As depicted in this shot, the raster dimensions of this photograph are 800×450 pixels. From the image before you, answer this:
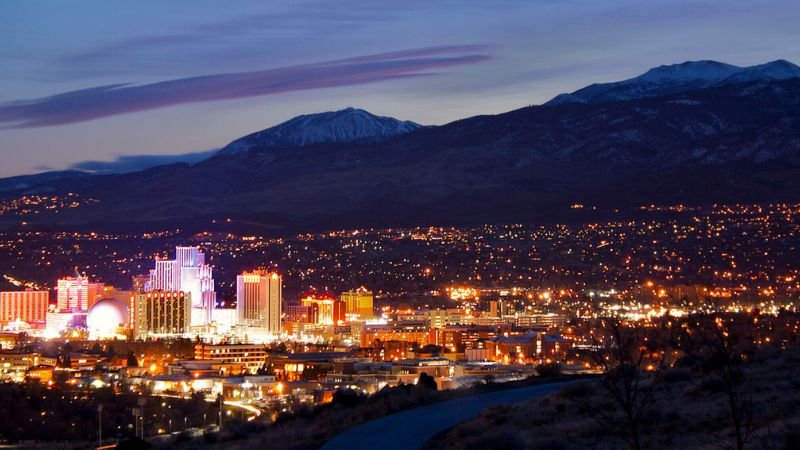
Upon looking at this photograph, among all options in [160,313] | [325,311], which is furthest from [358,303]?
[160,313]

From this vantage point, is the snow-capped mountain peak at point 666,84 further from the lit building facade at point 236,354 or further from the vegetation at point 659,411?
the vegetation at point 659,411

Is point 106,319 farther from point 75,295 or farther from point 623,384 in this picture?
point 623,384

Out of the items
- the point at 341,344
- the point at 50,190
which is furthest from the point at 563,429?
the point at 50,190

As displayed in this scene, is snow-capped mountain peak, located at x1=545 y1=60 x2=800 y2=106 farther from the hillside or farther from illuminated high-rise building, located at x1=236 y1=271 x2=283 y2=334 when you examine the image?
the hillside

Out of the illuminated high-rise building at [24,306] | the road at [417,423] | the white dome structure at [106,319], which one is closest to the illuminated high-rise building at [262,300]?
the white dome structure at [106,319]

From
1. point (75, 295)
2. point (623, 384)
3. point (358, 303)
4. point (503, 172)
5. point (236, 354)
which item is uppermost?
point (503, 172)

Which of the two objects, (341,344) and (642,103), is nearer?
(341,344)

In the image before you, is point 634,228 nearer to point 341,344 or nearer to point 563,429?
point 341,344
